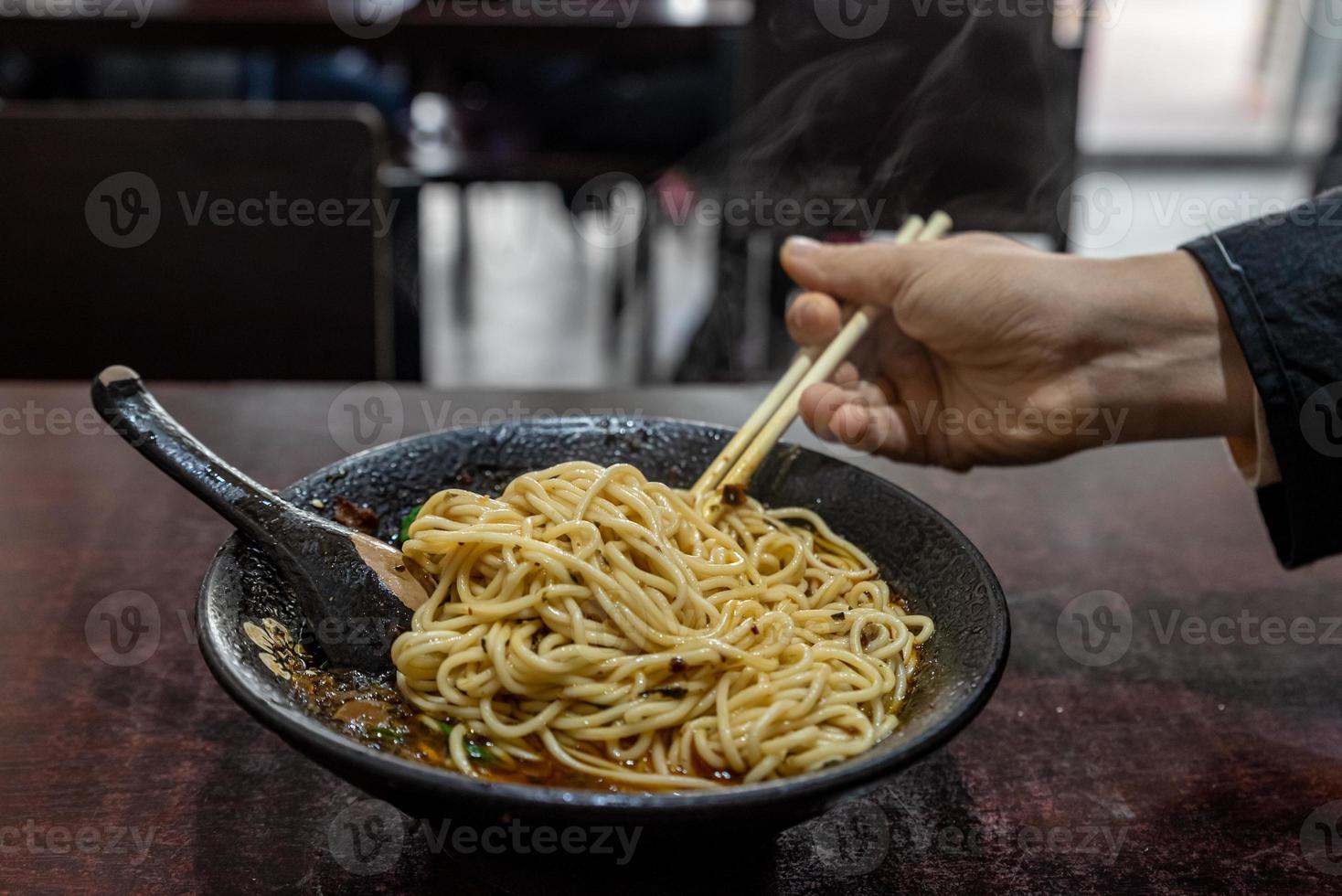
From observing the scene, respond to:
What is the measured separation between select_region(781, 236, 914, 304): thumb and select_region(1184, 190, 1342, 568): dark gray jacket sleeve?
0.42 metres

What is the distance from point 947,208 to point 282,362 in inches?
81.7

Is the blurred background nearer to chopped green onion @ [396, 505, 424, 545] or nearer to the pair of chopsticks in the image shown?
the pair of chopsticks

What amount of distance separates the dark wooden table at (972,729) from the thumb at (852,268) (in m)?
0.40

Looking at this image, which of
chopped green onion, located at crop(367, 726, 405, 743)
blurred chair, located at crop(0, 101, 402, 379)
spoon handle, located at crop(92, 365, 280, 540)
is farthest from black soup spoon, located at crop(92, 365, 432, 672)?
blurred chair, located at crop(0, 101, 402, 379)

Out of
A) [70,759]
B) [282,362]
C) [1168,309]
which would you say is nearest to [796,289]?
[282,362]

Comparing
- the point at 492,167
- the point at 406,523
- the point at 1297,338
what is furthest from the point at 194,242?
the point at 1297,338

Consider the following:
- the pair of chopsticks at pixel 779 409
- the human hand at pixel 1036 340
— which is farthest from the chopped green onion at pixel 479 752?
the human hand at pixel 1036 340

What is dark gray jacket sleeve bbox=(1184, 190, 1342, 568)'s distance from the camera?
4.78 feet

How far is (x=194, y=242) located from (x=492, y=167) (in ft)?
6.66

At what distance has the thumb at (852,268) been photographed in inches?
67.9

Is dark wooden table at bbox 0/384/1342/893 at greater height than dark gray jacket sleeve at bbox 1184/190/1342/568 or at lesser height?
lesser

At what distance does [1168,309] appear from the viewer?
1.65 metres

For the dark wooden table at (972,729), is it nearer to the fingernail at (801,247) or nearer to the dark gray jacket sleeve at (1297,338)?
the dark gray jacket sleeve at (1297,338)

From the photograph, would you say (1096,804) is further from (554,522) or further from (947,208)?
(947,208)
